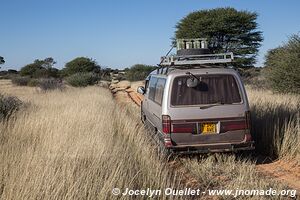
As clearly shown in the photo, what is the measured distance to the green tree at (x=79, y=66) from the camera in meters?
66.4

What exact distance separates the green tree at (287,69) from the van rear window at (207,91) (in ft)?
33.9

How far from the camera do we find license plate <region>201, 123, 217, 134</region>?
819cm

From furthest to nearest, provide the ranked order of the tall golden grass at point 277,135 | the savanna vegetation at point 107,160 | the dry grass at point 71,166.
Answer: the tall golden grass at point 277,135 → the savanna vegetation at point 107,160 → the dry grass at point 71,166


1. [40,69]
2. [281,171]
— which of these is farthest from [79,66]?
[281,171]

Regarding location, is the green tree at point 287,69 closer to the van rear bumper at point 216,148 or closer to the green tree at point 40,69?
the van rear bumper at point 216,148

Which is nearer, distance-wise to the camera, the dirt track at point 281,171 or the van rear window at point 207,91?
the dirt track at point 281,171

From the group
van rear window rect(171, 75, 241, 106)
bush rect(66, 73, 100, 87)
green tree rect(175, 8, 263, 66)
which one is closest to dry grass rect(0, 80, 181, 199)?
van rear window rect(171, 75, 241, 106)

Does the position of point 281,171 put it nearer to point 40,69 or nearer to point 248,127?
point 248,127

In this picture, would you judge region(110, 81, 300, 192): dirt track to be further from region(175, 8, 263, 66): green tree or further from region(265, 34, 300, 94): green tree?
region(175, 8, 263, 66): green tree

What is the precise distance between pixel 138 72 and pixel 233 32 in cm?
4085

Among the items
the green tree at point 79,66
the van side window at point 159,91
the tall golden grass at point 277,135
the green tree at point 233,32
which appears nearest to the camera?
the tall golden grass at point 277,135

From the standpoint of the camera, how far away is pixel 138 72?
243ft

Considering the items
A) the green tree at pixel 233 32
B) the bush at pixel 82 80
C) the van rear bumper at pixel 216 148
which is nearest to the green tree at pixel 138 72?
the bush at pixel 82 80

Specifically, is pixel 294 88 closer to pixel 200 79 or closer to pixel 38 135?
pixel 200 79
